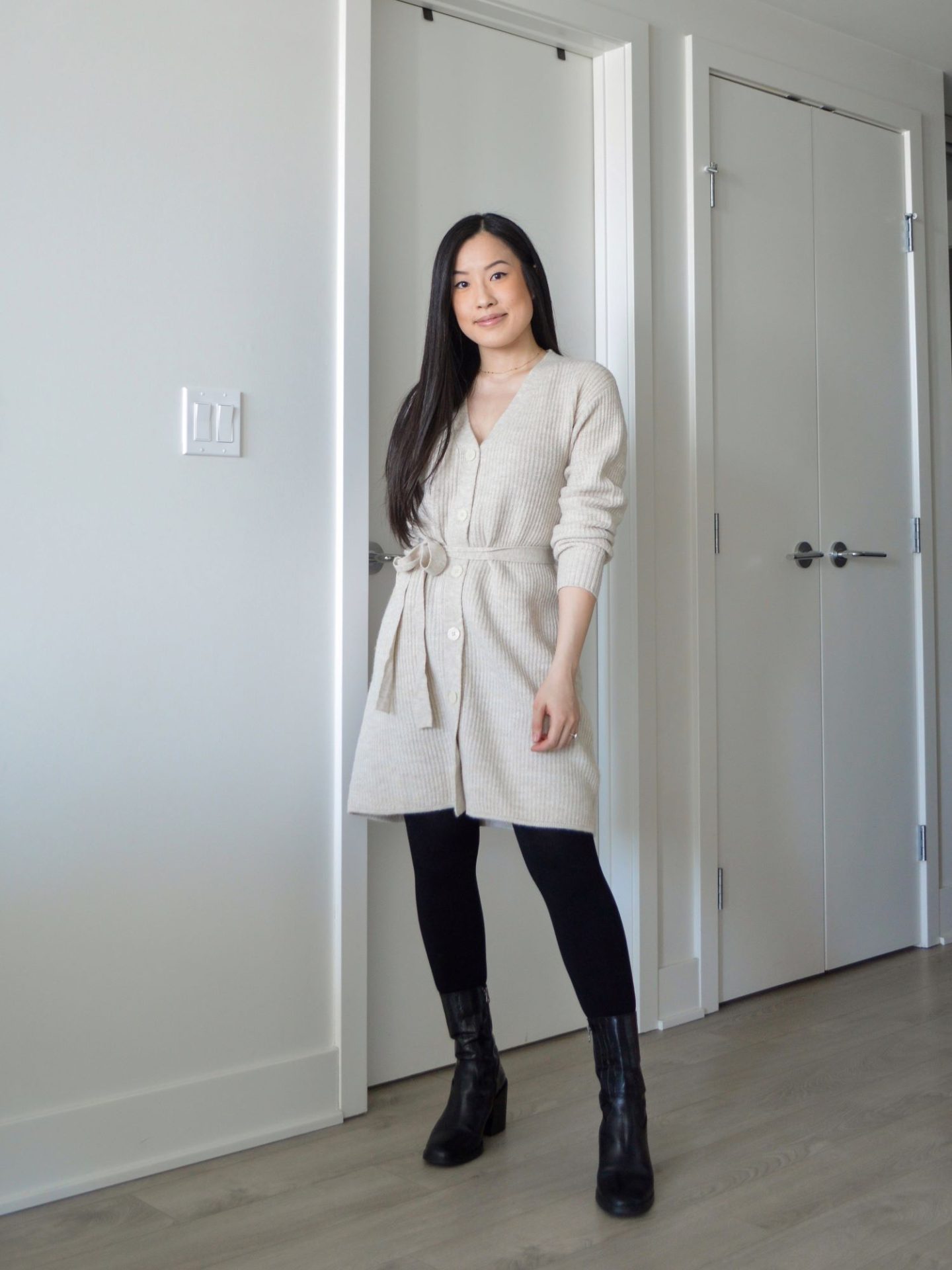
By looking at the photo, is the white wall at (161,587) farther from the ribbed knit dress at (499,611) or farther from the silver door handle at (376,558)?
the ribbed knit dress at (499,611)

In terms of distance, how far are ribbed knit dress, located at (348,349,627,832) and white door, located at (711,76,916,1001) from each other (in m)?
0.91

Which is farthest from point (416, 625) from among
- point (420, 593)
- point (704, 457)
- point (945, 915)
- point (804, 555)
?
point (945, 915)

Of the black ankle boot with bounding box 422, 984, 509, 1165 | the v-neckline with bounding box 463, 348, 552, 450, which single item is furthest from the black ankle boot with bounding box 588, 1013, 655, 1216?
the v-neckline with bounding box 463, 348, 552, 450

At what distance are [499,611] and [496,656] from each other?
67 millimetres

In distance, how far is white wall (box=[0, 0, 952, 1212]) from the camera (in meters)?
1.67

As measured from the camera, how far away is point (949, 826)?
3.07m

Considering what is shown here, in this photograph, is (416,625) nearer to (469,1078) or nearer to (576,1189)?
(469,1078)

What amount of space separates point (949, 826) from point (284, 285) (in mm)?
2199

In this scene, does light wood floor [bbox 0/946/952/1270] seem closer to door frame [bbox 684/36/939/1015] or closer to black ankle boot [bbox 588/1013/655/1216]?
black ankle boot [bbox 588/1013/655/1216]

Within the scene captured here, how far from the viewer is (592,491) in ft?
5.55

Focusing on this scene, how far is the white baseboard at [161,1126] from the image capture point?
1.65 m

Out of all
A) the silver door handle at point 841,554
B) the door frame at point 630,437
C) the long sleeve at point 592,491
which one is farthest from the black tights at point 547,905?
the silver door handle at point 841,554

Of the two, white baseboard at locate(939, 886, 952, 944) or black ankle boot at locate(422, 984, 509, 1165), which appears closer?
black ankle boot at locate(422, 984, 509, 1165)

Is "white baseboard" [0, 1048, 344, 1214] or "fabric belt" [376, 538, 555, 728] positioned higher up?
"fabric belt" [376, 538, 555, 728]
